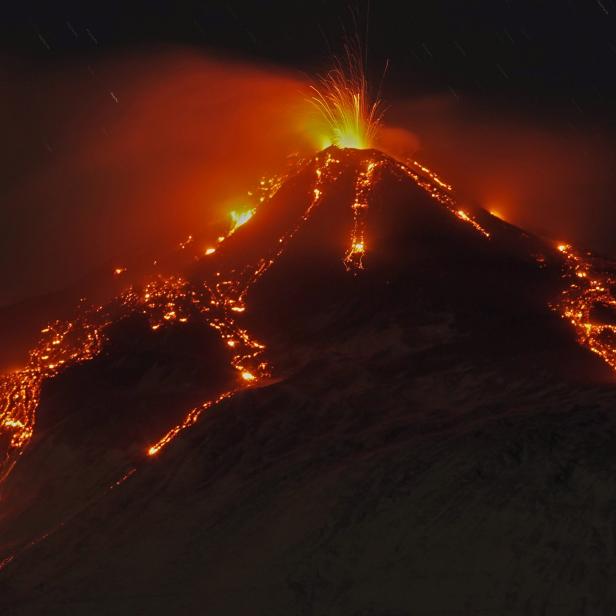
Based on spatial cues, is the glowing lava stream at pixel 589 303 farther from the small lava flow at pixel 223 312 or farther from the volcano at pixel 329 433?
the volcano at pixel 329 433

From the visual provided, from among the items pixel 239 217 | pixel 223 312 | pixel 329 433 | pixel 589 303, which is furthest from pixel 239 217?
pixel 329 433

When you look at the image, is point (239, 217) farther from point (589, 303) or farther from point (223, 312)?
point (589, 303)

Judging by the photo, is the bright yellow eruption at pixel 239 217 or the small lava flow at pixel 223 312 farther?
the bright yellow eruption at pixel 239 217

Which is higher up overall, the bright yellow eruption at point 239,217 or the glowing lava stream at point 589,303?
the bright yellow eruption at point 239,217

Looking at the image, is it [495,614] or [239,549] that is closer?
[495,614]

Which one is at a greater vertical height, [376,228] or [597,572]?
[376,228]

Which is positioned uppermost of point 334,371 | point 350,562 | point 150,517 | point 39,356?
point 39,356

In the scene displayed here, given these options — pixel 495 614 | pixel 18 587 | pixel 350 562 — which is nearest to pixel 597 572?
pixel 495 614

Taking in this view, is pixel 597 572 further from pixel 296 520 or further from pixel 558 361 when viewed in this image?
pixel 558 361

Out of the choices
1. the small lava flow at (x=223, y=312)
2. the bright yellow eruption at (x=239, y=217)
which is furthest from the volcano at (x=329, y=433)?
the bright yellow eruption at (x=239, y=217)
